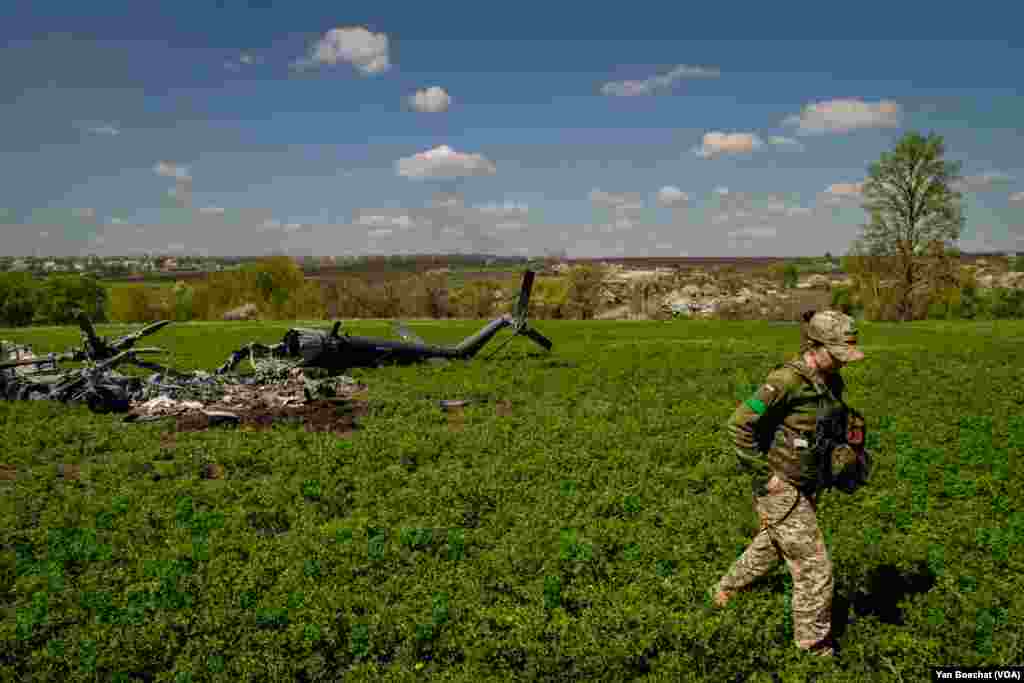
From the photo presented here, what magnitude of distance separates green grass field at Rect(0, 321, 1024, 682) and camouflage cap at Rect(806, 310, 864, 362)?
11.2ft

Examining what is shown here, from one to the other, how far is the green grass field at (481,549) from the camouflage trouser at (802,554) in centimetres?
47

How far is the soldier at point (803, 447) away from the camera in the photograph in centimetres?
Result: 646

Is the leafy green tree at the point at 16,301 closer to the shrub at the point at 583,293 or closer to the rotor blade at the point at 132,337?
the shrub at the point at 583,293

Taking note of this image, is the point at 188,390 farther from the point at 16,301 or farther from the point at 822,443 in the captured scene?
the point at 16,301

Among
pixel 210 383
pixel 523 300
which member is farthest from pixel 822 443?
pixel 523 300

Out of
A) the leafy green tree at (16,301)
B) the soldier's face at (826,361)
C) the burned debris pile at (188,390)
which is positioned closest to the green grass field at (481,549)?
the burned debris pile at (188,390)

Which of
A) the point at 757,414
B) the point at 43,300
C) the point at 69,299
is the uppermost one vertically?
the point at 757,414

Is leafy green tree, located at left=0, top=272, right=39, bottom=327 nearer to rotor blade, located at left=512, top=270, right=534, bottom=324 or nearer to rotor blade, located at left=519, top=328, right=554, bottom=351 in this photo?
rotor blade, located at left=512, top=270, right=534, bottom=324

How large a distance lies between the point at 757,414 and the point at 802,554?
5.19 feet

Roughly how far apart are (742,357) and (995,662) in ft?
73.6

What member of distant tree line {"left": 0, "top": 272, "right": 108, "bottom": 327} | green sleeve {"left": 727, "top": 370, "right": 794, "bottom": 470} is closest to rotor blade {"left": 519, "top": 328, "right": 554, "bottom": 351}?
green sleeve {"left": 727, "top": 370, "right": 794, "bottom": 470}

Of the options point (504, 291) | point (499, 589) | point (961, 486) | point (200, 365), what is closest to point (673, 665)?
point (499, 589)

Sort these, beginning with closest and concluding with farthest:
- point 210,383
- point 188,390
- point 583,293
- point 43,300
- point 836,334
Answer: point 836,334, point 188,390, point 210,383, point 583,293, point 43,300

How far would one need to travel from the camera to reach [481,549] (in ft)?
32.4
